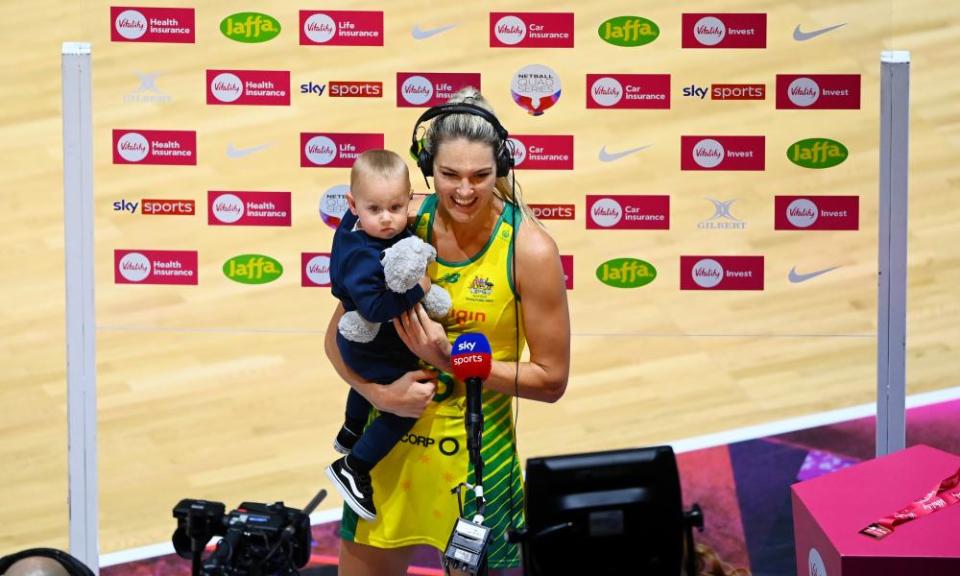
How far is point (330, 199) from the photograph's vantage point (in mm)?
4637

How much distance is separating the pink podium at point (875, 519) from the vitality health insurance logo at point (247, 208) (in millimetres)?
2168

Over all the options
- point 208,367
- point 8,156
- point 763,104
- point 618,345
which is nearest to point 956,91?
point 763,104

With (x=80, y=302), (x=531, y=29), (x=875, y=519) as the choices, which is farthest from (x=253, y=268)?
(x=875, y=519)

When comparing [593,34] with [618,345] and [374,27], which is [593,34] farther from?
[618,345]

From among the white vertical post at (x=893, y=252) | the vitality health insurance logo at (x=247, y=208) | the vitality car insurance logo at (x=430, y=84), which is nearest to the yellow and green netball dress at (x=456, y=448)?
the vitality car insurance logo at (x=430, y=84)

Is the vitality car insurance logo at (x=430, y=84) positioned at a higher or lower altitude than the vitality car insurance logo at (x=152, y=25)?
lower

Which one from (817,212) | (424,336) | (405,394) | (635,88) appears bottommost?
(405,394)

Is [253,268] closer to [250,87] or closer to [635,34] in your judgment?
[250,87]

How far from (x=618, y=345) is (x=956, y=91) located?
153cm

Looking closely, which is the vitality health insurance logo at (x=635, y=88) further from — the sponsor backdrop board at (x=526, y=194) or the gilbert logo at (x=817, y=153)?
the gilbert logo at (x=817, y=153)

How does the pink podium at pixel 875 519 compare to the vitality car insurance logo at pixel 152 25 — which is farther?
the vitality car insurance logo at pixel 152 25

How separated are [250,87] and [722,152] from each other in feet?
5.38

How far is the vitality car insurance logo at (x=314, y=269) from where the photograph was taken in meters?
4.66

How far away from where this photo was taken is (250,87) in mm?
4594
